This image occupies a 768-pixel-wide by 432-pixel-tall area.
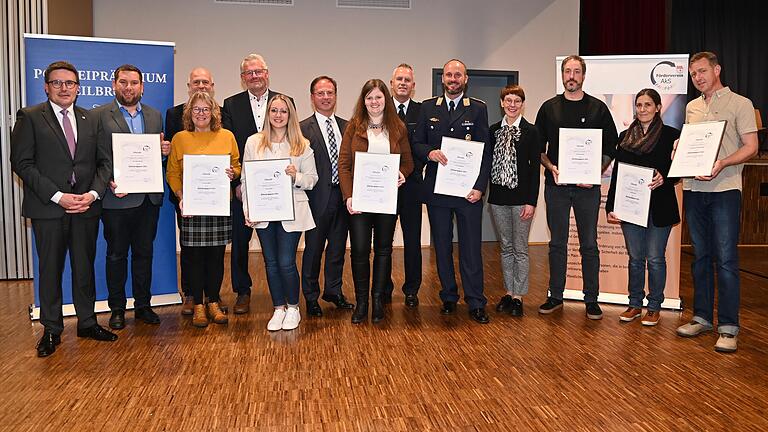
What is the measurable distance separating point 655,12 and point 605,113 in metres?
3.72

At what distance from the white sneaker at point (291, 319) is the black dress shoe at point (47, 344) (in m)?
1.31

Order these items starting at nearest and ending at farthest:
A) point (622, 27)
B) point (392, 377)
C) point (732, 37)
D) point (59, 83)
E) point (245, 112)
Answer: point (392, 377) < point (59, 83) < point (245, 112) < point (622, 27) < point (732, 37)

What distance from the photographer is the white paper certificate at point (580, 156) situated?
4262 millimetres

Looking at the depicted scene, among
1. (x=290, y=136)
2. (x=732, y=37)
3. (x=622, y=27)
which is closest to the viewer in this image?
(x=290, y=136)

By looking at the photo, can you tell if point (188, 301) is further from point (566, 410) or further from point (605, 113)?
point (605, 113)

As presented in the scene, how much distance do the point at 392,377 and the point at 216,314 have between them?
1.56 meters

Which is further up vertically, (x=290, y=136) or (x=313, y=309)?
(x=290, y=136)

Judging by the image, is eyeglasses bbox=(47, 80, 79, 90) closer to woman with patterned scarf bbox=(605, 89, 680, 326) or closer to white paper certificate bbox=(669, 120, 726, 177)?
woman with patterned scarf bbox=(605, 89, 680, 326)

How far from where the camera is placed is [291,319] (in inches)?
162

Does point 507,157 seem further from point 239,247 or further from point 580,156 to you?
point 239,247

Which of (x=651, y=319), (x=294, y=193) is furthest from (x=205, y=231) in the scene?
(x=651, y=319)

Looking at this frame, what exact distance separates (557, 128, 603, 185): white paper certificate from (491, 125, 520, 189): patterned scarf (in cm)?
33

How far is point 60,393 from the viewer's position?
3.02m

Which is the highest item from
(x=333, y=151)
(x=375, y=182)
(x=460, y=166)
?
(x=333, y=151)
